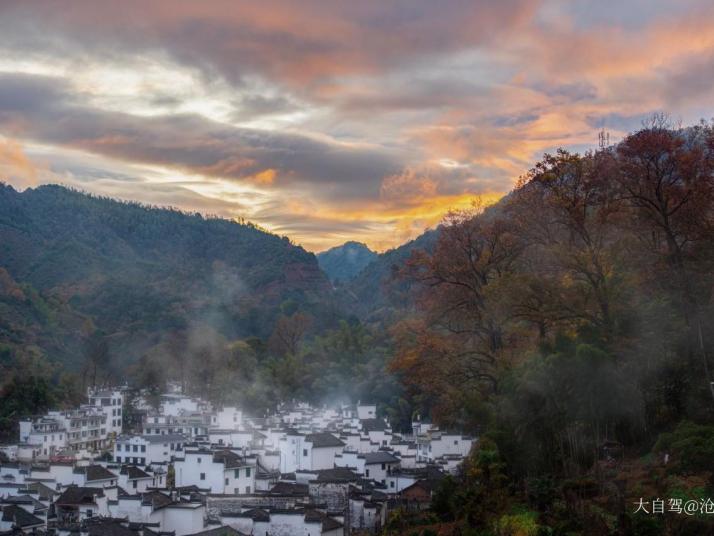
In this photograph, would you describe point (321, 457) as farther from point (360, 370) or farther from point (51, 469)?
point (360, 370)

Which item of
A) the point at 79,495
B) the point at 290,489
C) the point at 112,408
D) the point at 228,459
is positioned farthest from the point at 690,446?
the point at 112,408

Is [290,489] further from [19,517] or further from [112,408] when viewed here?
[112,408]

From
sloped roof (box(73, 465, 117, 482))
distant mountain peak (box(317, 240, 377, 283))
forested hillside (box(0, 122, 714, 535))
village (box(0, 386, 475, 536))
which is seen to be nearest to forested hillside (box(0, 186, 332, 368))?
village (box(0, 386, 475, 536))

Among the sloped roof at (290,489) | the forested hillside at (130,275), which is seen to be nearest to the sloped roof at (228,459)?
the sloped roof at (290,489)

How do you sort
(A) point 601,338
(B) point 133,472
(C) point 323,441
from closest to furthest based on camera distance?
(A) point 601,338 → (B) point 133,472 → (C) point 323,441

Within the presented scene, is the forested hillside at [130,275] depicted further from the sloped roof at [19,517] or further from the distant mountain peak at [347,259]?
the distant mountain peak at [347,259]

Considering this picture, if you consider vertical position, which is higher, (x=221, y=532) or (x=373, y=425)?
(x=373, y=425)

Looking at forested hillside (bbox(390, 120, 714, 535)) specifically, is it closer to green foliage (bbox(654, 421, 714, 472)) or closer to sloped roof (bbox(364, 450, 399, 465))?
green foliage (bbox(654, 421, 714, 472))
